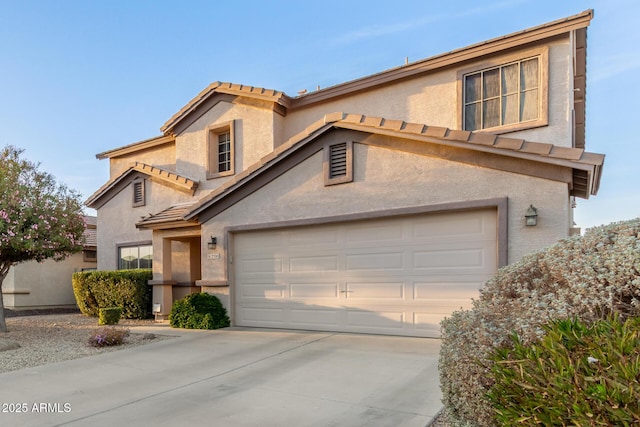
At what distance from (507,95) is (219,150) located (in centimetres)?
908

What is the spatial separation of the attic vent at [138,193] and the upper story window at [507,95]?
37.9 feet

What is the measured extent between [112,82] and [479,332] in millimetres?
15702

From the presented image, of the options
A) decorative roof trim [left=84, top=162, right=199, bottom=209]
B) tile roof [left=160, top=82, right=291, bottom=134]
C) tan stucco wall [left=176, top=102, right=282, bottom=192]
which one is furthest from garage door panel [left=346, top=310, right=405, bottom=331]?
decorative roof trim [left=84, top=162, right=199, bottom=209]

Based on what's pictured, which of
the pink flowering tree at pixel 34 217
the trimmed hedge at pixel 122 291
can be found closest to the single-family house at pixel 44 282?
the trimmed hedge at pixel 122 291

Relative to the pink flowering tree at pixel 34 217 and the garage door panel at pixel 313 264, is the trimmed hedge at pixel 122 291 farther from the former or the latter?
the garage door panel at pixel 313 264

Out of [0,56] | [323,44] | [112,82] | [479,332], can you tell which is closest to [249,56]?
[323,44]

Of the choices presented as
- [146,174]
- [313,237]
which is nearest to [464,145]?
[313,237]

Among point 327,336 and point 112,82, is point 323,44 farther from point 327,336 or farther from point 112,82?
point 327,336

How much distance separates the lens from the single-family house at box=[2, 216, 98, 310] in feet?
51.0

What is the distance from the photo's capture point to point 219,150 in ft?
43.9

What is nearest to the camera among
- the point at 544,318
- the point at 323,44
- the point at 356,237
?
the point at 544,318

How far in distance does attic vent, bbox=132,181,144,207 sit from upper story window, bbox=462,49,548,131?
454 inches

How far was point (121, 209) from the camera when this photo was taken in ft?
49.5

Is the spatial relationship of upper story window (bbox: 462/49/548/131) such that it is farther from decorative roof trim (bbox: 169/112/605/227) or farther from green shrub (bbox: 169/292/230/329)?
green shrub (bbox: 169/292/230/329)
